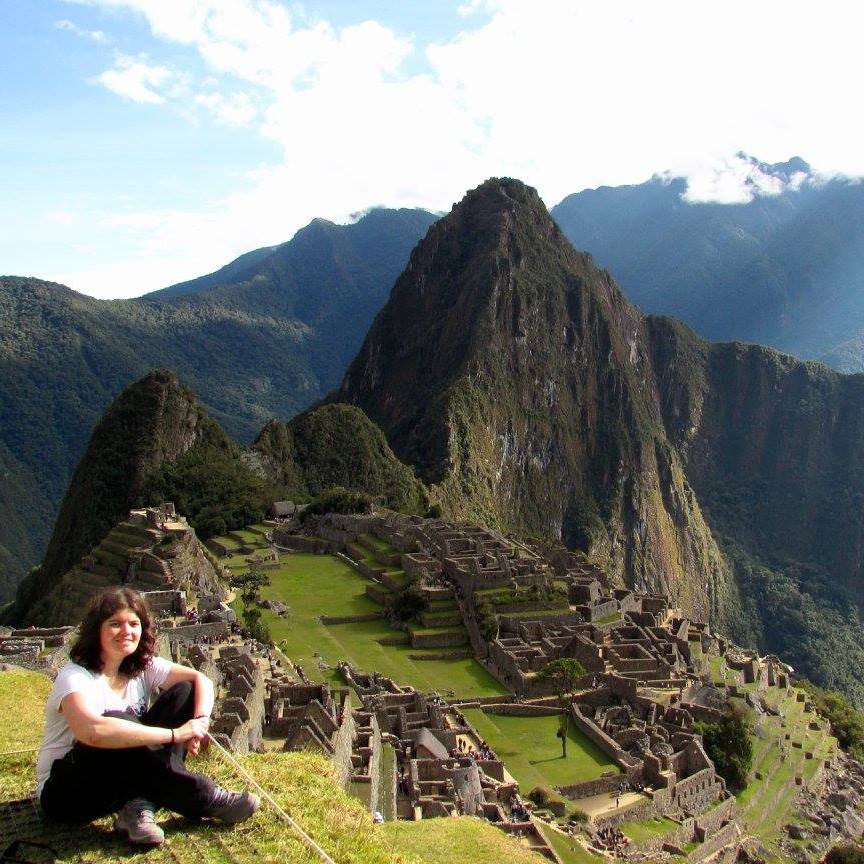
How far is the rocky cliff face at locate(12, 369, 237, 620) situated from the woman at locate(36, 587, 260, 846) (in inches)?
2240

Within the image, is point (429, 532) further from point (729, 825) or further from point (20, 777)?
point (20, 777)

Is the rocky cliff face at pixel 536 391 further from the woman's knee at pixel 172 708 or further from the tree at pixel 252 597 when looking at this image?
the woman's knee at pixel 172 708

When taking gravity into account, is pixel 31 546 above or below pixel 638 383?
below

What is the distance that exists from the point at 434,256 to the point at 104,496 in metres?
86.6

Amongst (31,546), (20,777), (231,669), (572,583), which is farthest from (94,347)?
(20,777)

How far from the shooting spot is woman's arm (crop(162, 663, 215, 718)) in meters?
7.18

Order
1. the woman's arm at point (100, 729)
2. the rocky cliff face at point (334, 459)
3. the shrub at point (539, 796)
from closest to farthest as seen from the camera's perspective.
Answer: the woman's arm at point (100, 729) < the shrub at point (539, 796) < the rocky cliff face at point (334, 459)

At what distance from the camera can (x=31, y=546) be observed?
9331cm

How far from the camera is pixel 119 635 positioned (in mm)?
7016

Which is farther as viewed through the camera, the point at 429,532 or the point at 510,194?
the point at 510,194

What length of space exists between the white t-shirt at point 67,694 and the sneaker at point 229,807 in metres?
0.93

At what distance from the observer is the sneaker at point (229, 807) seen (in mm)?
7008

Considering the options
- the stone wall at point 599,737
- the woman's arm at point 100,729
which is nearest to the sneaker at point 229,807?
the woman's arm at point 100,729

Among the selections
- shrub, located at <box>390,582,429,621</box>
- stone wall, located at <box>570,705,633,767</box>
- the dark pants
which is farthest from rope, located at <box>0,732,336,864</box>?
shrub, located at <box>390,582,429,621</box>
